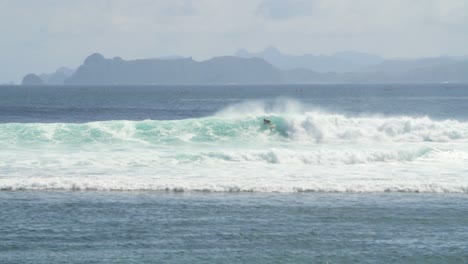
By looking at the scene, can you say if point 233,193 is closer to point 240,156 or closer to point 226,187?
point 226,187

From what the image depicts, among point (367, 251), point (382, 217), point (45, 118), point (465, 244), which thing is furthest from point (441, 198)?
point (45, 118)

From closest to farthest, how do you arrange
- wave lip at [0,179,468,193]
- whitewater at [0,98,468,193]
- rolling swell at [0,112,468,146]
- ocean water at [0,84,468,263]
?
ocean water at [0,84,468,263]
wave lip at [0,179,468,193]
whitewater at [0,98,468,193]
rolling swell at [0,112,468,146]

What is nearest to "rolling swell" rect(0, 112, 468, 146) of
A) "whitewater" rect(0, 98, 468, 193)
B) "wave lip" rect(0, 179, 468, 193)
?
"whitewater" rect(0, 98, 468, 193)

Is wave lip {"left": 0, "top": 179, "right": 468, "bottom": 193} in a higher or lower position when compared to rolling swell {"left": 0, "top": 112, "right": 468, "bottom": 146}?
lower

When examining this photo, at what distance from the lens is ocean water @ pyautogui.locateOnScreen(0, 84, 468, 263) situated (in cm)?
1791

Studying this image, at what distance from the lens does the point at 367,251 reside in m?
→ 17.7

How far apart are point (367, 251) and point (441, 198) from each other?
7.76m

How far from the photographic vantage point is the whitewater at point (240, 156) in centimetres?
2636

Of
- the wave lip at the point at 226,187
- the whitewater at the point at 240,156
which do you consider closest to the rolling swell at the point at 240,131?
the whitewater at the point at 240,156

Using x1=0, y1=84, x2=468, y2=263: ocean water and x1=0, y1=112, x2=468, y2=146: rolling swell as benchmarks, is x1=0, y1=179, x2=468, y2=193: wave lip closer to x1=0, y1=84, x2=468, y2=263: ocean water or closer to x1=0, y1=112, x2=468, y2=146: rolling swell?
Answer: x1=0, y1=84, x2=468, y2=263: ocean water

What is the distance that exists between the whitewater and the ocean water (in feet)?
0.25

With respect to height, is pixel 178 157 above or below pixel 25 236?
above

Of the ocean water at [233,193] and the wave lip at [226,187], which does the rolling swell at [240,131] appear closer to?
the ocean water at [233,193]

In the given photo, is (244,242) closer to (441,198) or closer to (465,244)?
(465,244)
